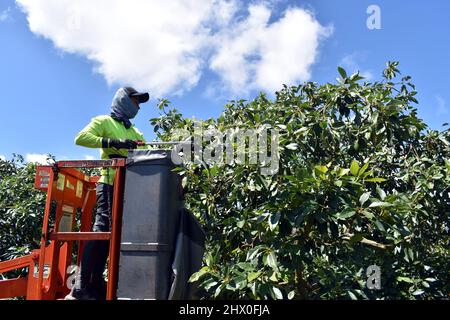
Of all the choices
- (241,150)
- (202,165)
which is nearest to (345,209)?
(241,150)

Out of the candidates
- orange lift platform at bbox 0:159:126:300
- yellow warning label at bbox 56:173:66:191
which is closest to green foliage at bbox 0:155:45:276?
orange lift platform at bbox 0:159:126:300

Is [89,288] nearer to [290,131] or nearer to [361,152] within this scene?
[290,131]

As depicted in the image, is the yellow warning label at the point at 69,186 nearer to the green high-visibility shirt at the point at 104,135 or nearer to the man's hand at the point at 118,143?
the green high-visibility shirt at the point at 104,135

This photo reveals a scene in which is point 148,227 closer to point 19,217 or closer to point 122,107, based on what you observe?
point 122,107

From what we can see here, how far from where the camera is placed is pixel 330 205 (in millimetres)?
2734

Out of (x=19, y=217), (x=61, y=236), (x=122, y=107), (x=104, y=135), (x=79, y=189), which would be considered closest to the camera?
(x=61, y=236)

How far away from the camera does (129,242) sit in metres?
2.85

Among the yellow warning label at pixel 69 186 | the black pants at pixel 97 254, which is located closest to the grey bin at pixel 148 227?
the black pants at pixel 97 254

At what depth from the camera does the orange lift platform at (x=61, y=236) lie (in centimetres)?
303

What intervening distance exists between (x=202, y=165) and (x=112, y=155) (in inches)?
31.1

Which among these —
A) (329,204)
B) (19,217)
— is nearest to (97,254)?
(329,204)

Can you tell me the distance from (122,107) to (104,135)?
314mm

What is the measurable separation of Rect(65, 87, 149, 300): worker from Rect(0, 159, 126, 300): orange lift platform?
217mm

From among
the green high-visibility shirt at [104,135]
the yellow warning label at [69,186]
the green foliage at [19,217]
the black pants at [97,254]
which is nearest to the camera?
the black pants at [97,254]
